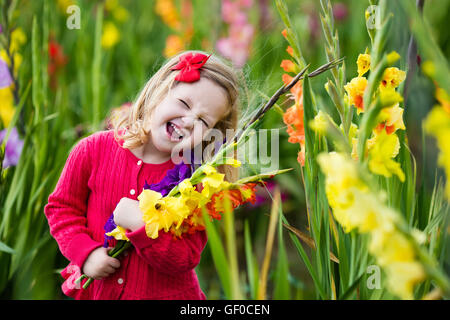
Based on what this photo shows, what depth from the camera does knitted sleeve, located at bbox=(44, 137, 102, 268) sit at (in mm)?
888

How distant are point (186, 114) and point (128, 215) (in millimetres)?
217

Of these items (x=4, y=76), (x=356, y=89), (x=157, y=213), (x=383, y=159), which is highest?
(x=4, y=76)

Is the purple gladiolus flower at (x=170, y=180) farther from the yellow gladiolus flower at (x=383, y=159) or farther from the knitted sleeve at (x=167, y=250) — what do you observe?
the yellow gladiolus flower at (x=383, y=159)

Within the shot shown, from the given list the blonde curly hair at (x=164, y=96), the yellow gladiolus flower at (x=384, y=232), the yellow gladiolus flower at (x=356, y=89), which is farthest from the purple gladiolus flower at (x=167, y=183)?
the yellow gladiolus flower at (x=384, y=232)

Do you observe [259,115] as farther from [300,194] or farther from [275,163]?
[300,194]

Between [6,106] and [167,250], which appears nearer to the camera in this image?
[167,250]

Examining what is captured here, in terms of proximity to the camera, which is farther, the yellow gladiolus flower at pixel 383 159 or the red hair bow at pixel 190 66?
the red hair bow at pixel 190 66

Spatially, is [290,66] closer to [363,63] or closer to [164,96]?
[363,63]

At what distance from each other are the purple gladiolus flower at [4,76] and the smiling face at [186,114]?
2.44ft

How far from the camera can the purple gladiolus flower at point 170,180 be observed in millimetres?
853

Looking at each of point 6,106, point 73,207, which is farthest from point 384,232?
point 6,106

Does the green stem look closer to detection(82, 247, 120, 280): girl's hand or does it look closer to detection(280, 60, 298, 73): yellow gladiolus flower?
detection(82, 247, 120, 280): girl's hand

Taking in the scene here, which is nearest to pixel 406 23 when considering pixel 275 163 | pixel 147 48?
pixel 275 163

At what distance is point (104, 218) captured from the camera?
0.92 meters
